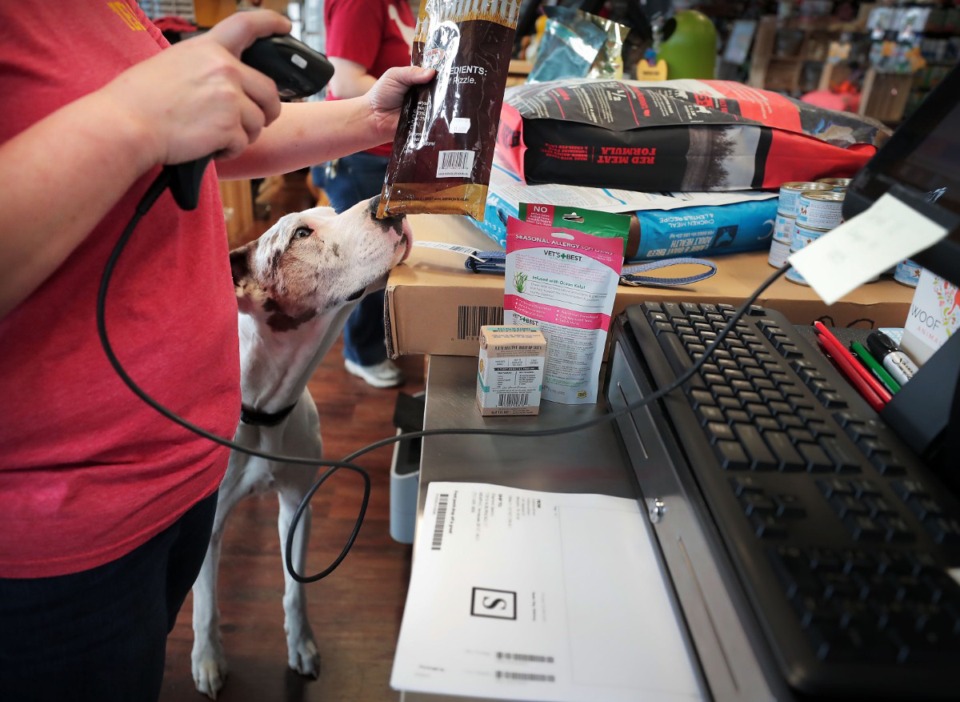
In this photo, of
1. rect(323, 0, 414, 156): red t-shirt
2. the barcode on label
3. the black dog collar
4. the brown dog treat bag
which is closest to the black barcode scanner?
the brown dog treat bag

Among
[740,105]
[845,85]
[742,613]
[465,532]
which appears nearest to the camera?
[742,613]

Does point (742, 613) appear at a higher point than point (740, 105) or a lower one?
lower

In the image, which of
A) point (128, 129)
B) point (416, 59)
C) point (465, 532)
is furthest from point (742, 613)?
point (416, 59)

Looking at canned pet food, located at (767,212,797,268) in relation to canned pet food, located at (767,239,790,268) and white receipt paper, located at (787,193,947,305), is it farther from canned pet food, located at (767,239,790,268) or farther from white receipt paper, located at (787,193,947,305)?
white receipt paper, located at (787,193,947,305)

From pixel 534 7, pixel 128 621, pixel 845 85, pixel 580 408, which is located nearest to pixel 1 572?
pixel 128 621

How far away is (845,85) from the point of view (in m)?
2.84

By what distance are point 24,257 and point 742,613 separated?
1.60ft

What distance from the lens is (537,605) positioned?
45 centimetres

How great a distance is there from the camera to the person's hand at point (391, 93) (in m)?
0.72

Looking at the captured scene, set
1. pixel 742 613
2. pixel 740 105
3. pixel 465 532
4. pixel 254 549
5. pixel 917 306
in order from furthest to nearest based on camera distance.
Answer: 1. pixel 254 549
2. pixel 740 105
3. pixel 917 306
4. pixel 465 532
5. pixel 742 613

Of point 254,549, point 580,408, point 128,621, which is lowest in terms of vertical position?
point 254,549

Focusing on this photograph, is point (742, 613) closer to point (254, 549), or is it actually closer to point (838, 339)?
point (838, 339)

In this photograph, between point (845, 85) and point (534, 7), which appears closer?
point (534, 7)

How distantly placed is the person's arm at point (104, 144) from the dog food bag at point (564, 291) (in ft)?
1.03
